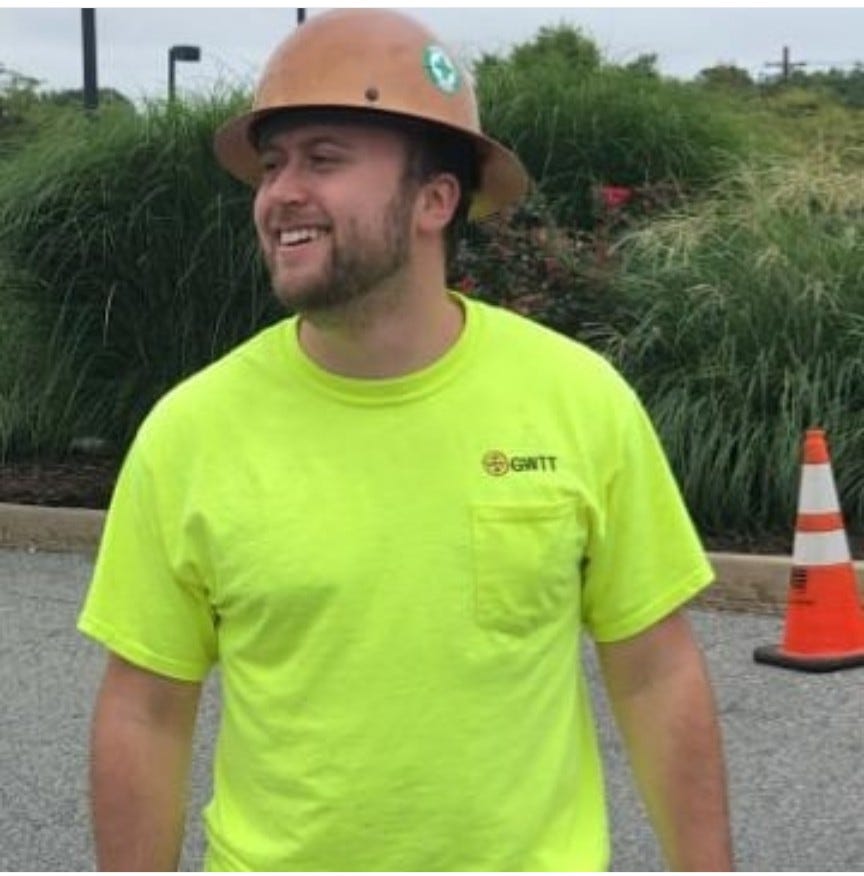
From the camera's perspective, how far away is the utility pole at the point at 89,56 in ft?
37.3

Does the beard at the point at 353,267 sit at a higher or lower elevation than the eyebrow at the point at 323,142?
lower

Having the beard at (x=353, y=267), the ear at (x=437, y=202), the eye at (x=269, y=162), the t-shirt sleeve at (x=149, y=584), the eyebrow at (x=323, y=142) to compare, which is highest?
the eyebrow at (x=323, y=142)

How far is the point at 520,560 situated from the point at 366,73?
1.91 feet

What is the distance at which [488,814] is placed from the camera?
1809mm

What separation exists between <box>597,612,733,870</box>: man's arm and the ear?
562 mm

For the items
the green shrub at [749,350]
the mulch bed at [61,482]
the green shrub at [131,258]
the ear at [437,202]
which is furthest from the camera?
the green shrub at [131,258]

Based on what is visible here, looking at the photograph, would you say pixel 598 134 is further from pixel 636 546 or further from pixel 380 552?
pixel 380 552

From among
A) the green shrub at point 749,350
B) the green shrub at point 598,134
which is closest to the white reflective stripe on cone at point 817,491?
the green shrub at point 749,350

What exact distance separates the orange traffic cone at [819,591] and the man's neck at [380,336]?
3.92m

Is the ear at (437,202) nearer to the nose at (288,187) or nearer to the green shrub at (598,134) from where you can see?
the nose at (288,187)

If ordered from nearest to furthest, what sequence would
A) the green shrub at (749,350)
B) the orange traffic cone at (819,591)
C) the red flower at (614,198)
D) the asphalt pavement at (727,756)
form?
the asphalt pavement at (727,756), the orange traffic cone at (819,591), the green shrub at (749,350), the red flower at (614,198)

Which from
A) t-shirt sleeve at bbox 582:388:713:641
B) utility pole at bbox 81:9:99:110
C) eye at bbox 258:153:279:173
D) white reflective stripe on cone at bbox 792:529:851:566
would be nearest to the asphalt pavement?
white reflective stripe on cone at bbox 792:529:851:566

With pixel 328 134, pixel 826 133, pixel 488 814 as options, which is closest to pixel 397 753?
pixel 488 814

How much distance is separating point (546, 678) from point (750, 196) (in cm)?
767
